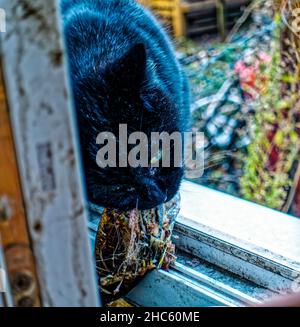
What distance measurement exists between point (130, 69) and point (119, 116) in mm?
128

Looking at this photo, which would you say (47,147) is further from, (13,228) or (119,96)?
(119,96)

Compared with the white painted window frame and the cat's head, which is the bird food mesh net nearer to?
the white painted window frame

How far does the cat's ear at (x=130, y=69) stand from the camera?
1178 mm

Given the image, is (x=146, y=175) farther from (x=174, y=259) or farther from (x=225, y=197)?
(x=225, y=197)

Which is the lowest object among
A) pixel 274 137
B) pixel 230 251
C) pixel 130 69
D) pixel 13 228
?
pixel 230 251

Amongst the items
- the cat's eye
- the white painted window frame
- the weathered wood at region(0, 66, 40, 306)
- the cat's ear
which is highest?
the cat's ear

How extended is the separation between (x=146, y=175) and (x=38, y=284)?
2.41ft

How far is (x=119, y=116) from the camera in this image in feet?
4.22

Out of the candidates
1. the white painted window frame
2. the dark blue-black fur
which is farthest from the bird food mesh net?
the dark blue-black fur

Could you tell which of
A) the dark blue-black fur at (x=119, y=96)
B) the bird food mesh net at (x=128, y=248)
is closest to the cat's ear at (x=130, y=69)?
the dark blue-black fur at (x=119, y=96)

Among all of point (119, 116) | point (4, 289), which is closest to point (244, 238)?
point (119, 116)

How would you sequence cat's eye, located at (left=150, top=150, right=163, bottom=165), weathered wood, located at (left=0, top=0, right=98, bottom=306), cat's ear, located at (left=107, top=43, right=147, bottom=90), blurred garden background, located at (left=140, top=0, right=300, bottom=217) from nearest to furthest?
weathered wood, located at (left=0, top=0, right=98, bottom=306) < cat's ear, located at (left=107, top=43, right=147, bottom=90) < cat's eye, located at (left=150, top=150, right=163, bottom=165) < blurred garden background, located at (left=140, top=0, right=300, bottom=217)

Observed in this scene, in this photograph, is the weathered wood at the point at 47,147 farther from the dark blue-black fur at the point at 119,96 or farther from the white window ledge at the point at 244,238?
the white window ledge at the point at 244,238

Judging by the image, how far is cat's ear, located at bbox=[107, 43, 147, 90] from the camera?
3.86 ft
